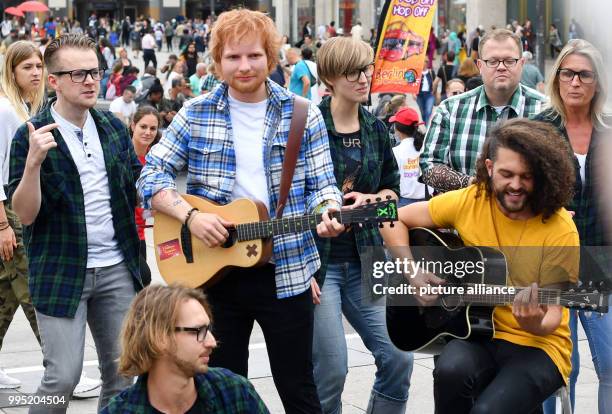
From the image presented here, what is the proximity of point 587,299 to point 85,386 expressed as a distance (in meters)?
3.51

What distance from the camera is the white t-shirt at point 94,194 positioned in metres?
4.45

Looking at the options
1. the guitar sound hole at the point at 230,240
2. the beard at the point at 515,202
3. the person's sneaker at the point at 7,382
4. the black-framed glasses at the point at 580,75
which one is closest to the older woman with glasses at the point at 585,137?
the black-framed glasses at the point at 580,75

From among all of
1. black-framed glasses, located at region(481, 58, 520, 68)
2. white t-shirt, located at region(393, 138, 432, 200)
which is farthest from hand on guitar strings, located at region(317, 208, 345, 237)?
white t-shirt, located at region(393, 138, 432, 200)

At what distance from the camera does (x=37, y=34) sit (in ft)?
187

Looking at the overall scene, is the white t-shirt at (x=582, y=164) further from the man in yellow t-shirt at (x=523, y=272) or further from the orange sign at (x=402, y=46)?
the orange sign at (x=402, y=46)

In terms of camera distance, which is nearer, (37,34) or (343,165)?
(343,165)

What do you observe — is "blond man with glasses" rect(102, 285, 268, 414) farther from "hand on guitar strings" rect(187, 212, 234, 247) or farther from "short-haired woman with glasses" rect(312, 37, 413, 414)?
"short-haired woman with glasses" rect(312, 37, 413, 414)

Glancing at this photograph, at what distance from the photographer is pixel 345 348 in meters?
4.69

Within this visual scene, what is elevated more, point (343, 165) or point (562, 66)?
point (562, 66)

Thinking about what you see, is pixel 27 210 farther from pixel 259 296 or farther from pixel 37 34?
pixel 37 34

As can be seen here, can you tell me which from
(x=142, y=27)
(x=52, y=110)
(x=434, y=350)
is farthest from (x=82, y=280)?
(x=142, y=27)

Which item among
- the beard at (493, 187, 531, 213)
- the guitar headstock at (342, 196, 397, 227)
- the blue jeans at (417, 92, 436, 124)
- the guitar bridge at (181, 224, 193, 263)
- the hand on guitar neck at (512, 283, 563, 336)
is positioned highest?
→ the beard at (493, 187, 531, 213)

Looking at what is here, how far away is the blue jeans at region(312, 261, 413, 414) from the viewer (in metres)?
4.62

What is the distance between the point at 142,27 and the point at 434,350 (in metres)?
55.0
